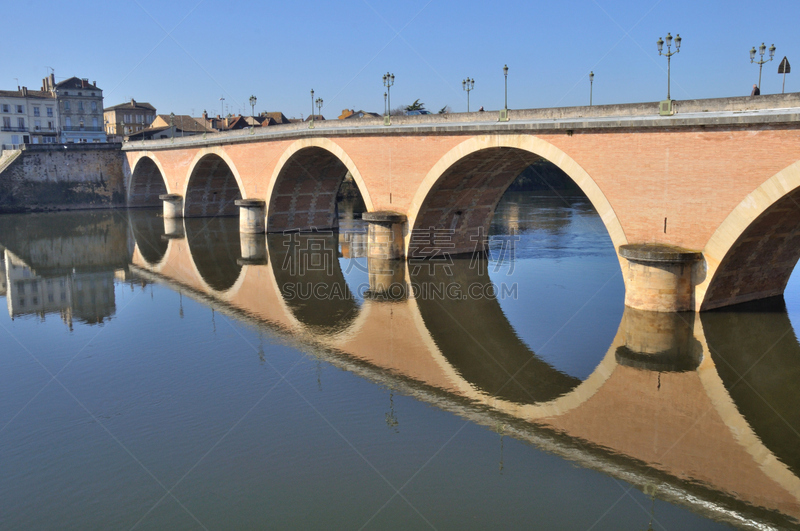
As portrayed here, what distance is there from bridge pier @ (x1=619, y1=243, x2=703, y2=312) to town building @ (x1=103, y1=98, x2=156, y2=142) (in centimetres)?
7059

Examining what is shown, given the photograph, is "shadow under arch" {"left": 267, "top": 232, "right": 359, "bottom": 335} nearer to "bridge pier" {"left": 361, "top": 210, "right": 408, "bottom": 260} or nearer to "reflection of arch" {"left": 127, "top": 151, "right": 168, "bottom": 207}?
"bridge pier" {"left": 361, "top": 210, "right": 408, "bottom": 260}

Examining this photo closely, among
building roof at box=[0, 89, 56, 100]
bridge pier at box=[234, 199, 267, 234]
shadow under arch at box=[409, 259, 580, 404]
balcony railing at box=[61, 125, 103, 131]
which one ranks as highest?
building roof at box=[0, 89, 56, 100]

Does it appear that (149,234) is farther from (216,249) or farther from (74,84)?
(74,84)

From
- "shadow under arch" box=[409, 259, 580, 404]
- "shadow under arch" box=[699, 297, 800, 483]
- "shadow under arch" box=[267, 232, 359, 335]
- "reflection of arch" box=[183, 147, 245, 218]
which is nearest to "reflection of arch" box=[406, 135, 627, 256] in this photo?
"shadow under arch" box=[409, 259, 580, 404]

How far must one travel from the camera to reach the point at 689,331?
42.4 feet

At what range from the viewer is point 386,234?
21.0 meters

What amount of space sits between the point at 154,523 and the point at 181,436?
1935mm

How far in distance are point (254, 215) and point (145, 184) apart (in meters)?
19.9

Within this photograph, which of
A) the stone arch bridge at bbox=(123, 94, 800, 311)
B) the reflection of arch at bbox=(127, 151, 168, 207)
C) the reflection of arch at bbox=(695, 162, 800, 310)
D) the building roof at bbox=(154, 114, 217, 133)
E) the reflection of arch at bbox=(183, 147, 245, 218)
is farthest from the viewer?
the building roof at bbox=(154, 114, 217, 133)

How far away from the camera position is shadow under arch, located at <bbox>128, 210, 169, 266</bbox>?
2553cm

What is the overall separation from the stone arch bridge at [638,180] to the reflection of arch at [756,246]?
0.03 meters

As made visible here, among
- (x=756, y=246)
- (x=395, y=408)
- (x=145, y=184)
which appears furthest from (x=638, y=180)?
(x=145, y=184)

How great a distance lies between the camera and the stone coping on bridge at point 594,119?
1191 centimetres

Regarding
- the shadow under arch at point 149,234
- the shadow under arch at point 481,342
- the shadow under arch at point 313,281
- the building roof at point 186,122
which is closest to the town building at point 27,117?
the building roof at point 186,122
